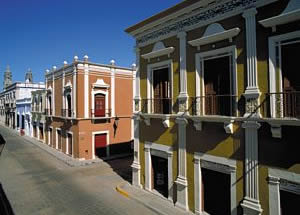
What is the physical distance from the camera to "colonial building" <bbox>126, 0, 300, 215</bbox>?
18.4 ft

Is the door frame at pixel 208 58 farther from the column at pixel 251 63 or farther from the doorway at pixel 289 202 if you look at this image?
the doorway at pixel 289 202

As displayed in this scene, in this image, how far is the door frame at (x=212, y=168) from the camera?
21.8 feet

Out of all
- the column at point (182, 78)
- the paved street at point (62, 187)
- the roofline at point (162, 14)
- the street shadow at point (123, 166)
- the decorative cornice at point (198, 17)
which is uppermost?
the roofline at point (162, 14)

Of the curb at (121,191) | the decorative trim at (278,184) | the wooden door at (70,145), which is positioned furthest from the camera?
the wooden door at (70,145)

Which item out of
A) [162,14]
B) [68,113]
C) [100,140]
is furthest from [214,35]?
[68,113]

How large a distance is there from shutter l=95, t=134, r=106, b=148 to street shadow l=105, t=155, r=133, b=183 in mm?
1636

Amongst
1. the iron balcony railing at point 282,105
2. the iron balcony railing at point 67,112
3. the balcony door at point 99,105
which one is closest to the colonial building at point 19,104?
the iron balcony railing at point 67,112

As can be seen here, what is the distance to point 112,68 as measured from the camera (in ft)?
59.5

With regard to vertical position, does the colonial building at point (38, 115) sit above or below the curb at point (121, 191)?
above


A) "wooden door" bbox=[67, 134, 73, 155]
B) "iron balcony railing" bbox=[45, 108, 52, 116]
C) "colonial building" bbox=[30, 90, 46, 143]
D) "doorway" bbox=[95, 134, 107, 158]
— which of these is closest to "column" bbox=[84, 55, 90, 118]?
"doorway" bbox=[95, 134, 107, 158]

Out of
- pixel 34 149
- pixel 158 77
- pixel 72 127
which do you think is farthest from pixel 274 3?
pixel 34 149

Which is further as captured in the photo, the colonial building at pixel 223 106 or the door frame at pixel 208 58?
the door frame at pixel 208 58

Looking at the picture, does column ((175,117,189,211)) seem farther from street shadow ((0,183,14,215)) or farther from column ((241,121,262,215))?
street shadow ((0,183,14,215))

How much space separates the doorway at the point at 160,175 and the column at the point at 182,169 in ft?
3.75
